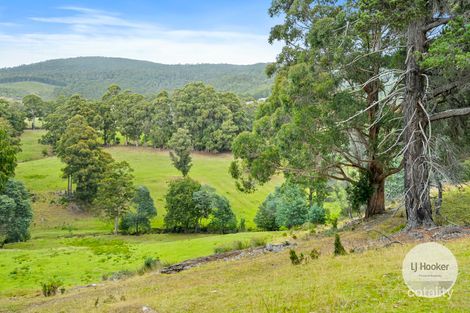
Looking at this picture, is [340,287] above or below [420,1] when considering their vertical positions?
below

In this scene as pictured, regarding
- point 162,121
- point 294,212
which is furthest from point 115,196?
point 162,121

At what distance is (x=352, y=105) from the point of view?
20.5 meters

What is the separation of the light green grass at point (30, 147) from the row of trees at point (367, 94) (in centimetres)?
6999

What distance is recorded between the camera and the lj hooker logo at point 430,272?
876cm

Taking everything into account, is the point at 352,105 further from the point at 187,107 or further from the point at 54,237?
the point at 187,107

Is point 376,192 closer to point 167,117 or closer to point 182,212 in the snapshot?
point 182,212

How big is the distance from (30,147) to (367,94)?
8693cm

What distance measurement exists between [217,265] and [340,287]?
1064 centimetres

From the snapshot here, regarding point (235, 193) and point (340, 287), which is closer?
point (340, 287)

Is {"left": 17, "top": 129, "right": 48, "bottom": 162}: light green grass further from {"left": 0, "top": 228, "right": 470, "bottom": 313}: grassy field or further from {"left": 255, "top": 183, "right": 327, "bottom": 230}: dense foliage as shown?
{"left": 0, "top": 228, "right": 470, "bottom": 313}: grassy field

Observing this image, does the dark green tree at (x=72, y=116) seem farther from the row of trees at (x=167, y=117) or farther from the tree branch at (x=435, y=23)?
Result: the tree branch at (x=435, y=23)

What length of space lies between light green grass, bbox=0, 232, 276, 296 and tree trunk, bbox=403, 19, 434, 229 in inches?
623

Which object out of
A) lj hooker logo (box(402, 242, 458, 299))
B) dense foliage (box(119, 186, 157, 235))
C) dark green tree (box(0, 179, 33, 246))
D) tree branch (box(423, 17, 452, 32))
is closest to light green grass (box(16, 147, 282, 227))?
dense foliage (box(119, 186, 157, 235))

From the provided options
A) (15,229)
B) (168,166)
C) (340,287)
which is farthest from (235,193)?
(340,287)
